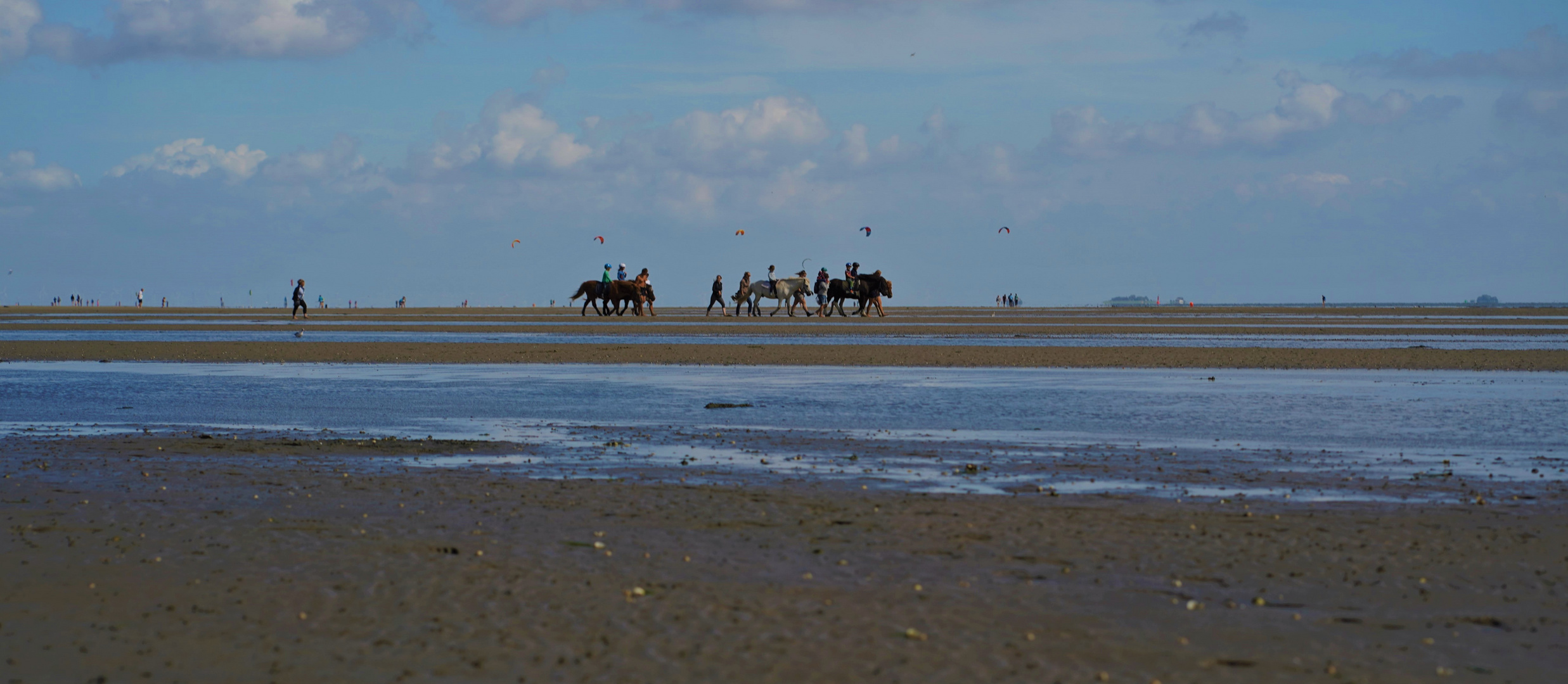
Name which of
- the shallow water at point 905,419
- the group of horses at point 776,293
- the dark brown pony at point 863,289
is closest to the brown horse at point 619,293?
the group of horses at point 776,293

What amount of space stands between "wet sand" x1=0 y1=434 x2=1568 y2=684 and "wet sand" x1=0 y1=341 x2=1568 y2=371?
17100mm

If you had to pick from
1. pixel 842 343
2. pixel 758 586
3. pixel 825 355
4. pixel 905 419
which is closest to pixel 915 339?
pixel 842 343

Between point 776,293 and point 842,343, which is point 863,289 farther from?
point 842,343

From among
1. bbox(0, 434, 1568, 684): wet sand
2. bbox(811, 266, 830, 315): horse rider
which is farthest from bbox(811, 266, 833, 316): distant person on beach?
bbox(0, 434, 1568, 684): wet sand

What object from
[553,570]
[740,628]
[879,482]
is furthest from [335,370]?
[740,628]

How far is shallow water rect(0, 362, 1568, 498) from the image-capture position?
11.3 meters

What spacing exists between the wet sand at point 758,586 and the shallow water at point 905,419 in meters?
1.55

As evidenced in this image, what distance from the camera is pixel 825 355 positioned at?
96.7 feet

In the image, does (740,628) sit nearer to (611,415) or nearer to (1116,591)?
(1116,591)

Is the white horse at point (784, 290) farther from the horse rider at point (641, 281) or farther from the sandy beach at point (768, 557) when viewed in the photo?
the sandy beach at point (768, 557)

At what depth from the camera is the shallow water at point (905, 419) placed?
11297 millimetres

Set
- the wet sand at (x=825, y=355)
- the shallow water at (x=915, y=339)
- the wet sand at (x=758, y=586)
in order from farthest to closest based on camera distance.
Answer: the shallow water at (x=915, y=339), the wet sand at (x=825, y=355), the wet sand at (x=758, y=586)

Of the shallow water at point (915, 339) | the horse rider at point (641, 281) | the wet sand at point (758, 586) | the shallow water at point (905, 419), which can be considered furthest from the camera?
the horse rider at point (641, 281)

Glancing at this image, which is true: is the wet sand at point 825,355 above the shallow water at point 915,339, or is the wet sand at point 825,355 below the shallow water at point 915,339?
below
